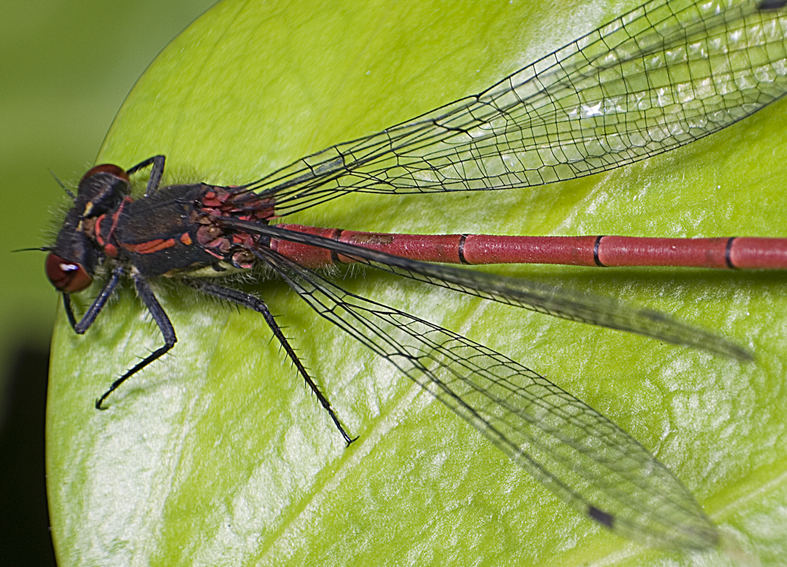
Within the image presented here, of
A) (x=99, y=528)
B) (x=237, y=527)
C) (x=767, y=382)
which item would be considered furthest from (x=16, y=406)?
(x=767, y=382)

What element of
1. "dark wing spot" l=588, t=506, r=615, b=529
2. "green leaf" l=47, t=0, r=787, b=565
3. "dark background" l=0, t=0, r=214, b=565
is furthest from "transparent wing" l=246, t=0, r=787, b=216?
"dark background" l=0, t=0, r=214, b=565

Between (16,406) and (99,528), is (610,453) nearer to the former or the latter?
(99,528)

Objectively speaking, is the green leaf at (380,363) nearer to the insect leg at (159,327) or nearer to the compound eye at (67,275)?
the insect leg at (159,327)

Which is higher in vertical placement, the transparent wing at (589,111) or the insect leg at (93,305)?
the transparent wing at (589,111)

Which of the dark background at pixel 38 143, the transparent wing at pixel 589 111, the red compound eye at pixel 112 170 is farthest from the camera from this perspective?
the dark background at pixel 38 143

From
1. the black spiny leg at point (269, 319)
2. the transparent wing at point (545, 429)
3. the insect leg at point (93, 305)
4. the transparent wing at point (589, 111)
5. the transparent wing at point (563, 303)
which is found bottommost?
the insect leg at point (93, 305)

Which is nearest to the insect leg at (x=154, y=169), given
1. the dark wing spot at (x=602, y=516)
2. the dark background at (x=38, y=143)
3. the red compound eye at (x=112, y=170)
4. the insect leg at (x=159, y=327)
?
the red compound eye at (x=112, y=170)
